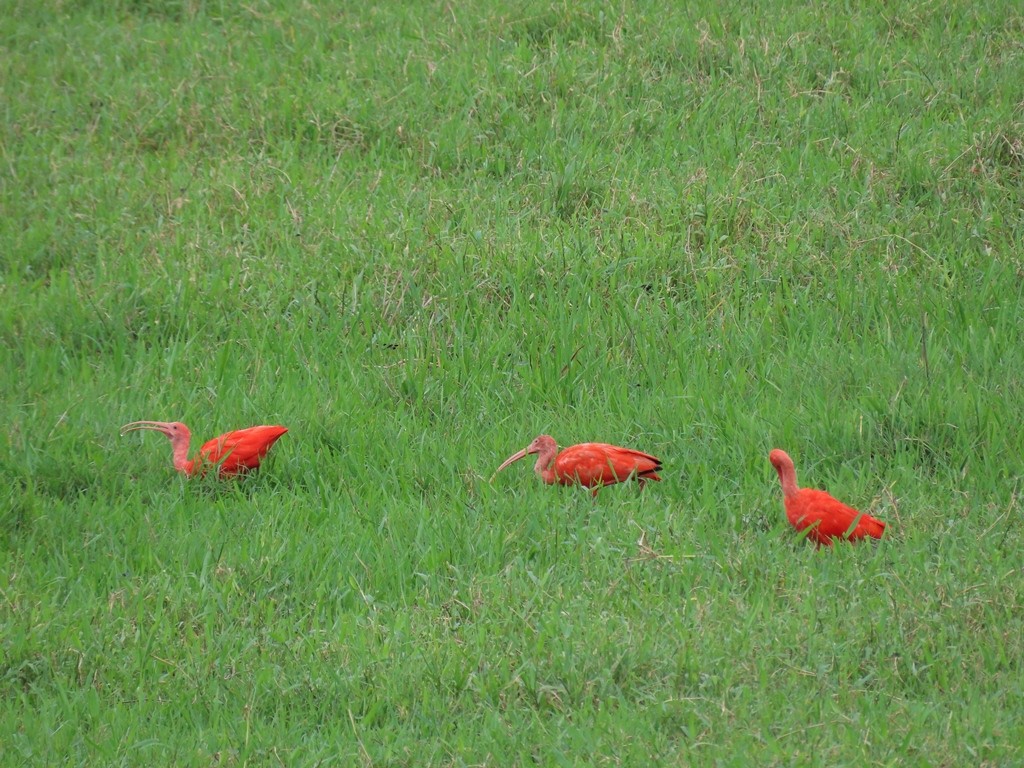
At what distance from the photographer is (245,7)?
1060 cm

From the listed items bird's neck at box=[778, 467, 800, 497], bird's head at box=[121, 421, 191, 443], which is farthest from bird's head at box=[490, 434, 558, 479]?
bird's head at box=[121, 421, 191, 443]

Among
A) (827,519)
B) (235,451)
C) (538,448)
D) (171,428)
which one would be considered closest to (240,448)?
(235,451)

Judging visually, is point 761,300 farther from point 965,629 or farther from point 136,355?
point 136,355

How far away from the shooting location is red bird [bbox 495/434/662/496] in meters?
5.65

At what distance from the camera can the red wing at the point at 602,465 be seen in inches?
222

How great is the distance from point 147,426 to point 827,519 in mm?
3294

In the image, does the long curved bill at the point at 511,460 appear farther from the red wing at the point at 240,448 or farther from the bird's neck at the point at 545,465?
the red wing at the point at 240,448

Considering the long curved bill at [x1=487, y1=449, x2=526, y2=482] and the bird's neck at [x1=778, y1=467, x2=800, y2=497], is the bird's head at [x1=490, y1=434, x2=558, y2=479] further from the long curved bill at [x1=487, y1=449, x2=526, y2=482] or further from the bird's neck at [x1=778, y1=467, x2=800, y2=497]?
the bird's neck at [x1=778, y1=467, x2=800, y2=497]

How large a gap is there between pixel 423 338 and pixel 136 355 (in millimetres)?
1629

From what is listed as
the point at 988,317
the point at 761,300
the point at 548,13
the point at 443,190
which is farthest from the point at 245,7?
the point at 988,317

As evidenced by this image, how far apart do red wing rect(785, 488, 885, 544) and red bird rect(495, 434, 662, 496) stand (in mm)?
813

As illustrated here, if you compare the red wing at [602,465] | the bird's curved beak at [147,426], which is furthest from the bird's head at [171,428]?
the red wing at [602,465]

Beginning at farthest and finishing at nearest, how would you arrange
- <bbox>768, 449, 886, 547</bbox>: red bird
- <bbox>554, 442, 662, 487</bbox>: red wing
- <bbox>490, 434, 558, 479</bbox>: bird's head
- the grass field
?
1. <bbox>490, 434, 558, 479</bbox>: bird's head
2. <bbox>554, 442, 662, 487</bbox>: red wing
3. <bbox>768, 449, 886, 547</bbox>: red bird
4. the grass field

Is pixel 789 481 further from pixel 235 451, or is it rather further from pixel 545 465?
pixel 235 451
